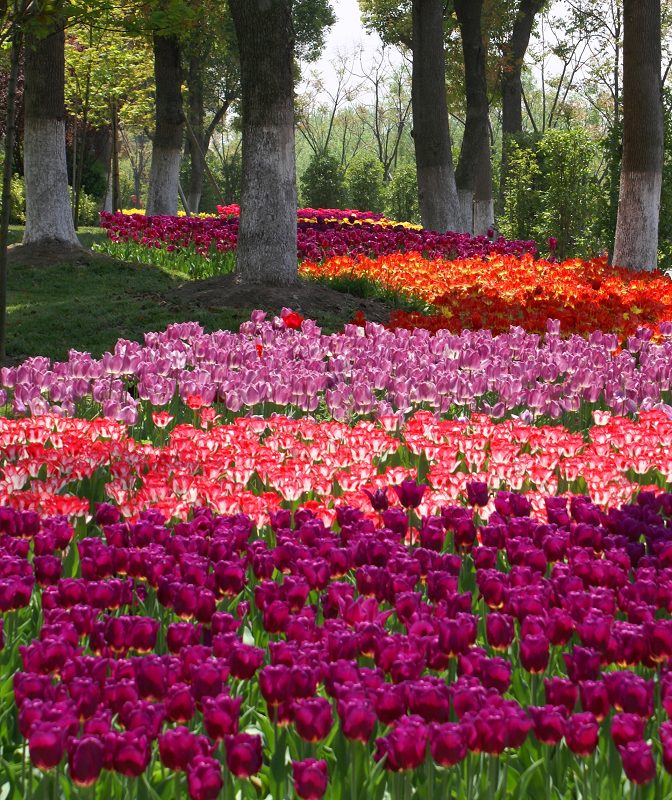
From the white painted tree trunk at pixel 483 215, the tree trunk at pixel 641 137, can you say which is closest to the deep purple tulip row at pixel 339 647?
the tree trunk at pixel 641 137

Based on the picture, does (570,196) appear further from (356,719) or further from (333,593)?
(356,719)

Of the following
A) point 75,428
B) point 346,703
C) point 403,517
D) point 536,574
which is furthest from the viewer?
point 75,428

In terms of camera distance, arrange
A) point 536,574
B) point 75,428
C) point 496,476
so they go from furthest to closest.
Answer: point 75,428 → point 496,476 → point 536,574

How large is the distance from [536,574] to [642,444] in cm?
199

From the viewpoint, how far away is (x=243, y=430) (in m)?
4.89

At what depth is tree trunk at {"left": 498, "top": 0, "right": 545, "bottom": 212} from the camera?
28.9m

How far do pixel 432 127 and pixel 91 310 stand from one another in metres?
9.46

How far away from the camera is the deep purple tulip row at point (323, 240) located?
15648 mm

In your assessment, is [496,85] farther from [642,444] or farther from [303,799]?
[303,799]

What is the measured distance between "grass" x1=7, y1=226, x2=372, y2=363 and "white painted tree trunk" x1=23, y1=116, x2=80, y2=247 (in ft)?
3.71

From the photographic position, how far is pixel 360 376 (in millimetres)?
6164

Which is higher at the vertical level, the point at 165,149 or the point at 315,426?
the point at 165,149

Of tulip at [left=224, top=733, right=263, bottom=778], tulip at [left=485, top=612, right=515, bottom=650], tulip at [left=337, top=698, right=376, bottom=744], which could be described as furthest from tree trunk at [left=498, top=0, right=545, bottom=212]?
tulip at [left=224, top=733, right=263, bottom=778]

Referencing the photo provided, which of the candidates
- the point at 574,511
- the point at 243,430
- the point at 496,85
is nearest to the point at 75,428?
the point at 243,430
